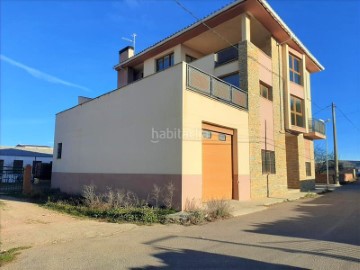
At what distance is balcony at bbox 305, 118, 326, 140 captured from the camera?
78.0ft

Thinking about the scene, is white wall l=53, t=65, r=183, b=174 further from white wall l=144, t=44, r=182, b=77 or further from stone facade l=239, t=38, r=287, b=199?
white wall l=144, t=44, r=182, b=77

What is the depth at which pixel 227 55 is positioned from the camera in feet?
59.4

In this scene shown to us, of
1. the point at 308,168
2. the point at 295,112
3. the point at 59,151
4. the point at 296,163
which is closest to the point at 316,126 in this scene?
the point at 308,168

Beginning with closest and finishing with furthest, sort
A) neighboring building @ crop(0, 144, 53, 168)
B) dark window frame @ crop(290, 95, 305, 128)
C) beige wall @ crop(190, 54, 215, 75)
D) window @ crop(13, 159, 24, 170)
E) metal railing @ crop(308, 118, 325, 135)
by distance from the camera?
beige wall @ crop(190, 54, 215, 75) < dark window frame @ crop(290, 95, 305, 128) < metal railing @ crop(308, 118, 325, 135) < neighboring building @ crop(0, 144, 53, 168) < window @ crop(13, 159, 24, 170)

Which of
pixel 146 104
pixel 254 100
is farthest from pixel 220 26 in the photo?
pixel 146 104

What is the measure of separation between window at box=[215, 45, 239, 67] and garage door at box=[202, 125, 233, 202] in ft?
17.5

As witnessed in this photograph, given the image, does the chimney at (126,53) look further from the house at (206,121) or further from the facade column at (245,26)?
the facade column at (245,26)

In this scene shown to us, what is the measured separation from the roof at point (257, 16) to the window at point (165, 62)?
0.77m

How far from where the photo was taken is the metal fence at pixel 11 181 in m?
20.9

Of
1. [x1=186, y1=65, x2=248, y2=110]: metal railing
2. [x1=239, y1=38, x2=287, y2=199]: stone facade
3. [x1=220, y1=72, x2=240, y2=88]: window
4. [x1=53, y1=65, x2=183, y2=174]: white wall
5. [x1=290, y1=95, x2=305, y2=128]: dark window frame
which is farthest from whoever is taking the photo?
[x1=290, y1=95, x2=305, y2=128]: dark window frame

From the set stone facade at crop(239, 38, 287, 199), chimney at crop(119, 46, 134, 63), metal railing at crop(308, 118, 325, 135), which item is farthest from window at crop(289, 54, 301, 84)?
chimney at crop(119, 46, 134, 63)

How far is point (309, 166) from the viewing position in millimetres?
25016

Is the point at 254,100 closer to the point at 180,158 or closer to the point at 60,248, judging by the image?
the point at 180,158

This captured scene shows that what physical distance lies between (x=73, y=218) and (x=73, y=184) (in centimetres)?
817
